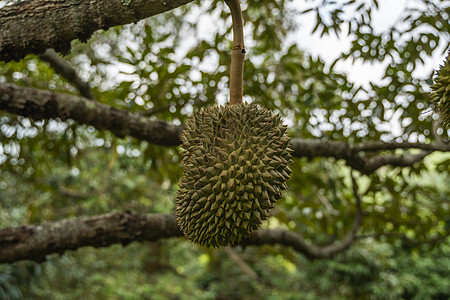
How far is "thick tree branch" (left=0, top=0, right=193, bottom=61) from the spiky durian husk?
0.50 meters

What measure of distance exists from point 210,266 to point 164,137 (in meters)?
6.54

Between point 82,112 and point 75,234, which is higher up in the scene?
point 82,112

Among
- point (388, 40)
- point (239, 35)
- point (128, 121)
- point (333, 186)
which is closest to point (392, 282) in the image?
point (333, 186)

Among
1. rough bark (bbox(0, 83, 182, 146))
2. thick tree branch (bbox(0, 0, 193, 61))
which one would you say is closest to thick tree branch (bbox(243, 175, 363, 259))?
rough bark (bbox(0, 83, 182, 146))

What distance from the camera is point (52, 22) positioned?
141 cm

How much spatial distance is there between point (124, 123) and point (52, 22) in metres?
1.01

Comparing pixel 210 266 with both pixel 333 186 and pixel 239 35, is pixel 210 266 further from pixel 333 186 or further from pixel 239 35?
pixel 239 35

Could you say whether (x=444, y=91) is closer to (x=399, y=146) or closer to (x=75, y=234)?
(x=399, y=146)

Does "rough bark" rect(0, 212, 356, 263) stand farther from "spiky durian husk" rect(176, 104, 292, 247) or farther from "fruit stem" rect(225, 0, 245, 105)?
"fruit stem" rect(225, 0, 245, 105)

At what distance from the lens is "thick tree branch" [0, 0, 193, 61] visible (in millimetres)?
1321

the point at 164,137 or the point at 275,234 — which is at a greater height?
the point at 164,137

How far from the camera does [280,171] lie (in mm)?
1487

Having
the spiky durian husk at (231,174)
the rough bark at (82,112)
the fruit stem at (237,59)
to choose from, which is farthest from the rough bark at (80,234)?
the fruit stem at (237,59)

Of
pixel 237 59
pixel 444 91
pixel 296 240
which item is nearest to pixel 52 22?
pixel 237 59
